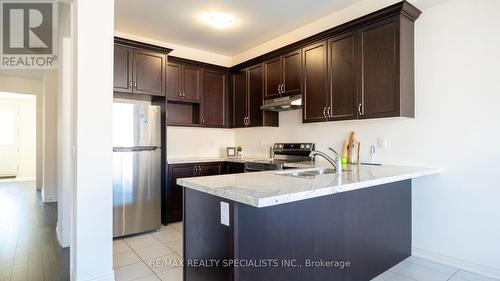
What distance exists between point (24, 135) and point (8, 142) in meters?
0.45

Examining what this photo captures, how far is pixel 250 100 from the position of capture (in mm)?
4355

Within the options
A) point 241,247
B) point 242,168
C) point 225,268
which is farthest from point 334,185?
point 242,168

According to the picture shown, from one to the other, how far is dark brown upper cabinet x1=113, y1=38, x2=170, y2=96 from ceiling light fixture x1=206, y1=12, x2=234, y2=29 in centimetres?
79

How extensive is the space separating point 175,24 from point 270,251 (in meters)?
3.18

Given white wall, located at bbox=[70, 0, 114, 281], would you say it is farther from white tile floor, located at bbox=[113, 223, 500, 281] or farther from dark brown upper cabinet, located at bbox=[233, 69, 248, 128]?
dark brown upper cabinet, located at bbox=[233, 69, 248, 128]

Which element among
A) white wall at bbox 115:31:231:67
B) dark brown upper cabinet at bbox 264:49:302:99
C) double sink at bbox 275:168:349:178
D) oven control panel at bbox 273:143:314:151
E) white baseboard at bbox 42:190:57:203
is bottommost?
white baseboard at bbox 42:190:57:203

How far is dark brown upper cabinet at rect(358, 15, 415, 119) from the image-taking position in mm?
2635

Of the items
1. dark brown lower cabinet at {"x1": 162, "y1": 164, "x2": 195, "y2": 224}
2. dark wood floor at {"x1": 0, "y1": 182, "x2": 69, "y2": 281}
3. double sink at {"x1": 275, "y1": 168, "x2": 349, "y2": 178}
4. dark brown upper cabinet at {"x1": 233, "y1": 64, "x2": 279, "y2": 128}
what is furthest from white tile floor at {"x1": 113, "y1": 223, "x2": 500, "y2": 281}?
dark brown upper cabinet at {"x1": 233, "y1": 64, "x2": 279, "y2": 128}

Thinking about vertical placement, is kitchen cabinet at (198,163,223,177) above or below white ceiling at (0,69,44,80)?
below

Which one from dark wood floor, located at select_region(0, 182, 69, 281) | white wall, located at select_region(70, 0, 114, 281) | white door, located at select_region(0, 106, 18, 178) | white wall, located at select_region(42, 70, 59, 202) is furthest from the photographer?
white door, located at select_region(0, 106, 18, 178)

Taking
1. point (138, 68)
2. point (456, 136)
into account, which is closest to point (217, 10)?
point (138, 68)

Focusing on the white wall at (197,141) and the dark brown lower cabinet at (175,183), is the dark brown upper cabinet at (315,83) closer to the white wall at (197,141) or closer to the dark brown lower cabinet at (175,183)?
the dark brown lower cabinet at (175,183)

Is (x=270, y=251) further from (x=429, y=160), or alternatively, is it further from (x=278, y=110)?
(x=278, y=110)

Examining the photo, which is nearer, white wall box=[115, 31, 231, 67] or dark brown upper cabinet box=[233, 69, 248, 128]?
white wall box=[115, 31, 231, 67]
